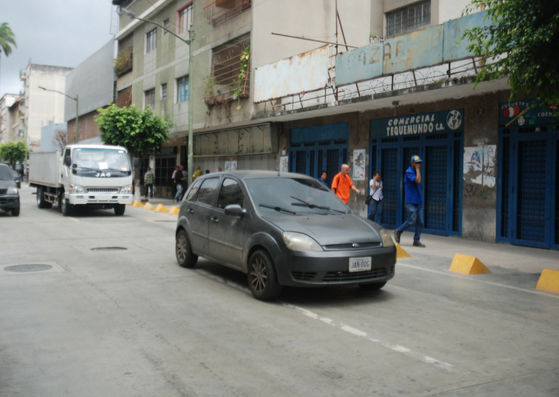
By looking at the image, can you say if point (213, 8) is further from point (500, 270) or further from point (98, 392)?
point (98, 392)

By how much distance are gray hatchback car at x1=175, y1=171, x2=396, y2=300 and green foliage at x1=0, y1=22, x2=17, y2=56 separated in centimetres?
5239

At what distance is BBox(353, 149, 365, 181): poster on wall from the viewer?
17.5 m

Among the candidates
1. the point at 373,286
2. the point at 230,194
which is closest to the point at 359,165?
the point at 230,194

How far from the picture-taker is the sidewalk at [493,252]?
9.81 meters

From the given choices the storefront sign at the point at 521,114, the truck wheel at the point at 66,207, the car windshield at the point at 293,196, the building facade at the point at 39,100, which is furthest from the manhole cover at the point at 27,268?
the building facade at the point at 39,100

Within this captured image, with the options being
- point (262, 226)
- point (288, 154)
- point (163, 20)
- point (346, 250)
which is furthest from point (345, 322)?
point (163, 20)

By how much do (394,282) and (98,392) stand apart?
5174 millimetres

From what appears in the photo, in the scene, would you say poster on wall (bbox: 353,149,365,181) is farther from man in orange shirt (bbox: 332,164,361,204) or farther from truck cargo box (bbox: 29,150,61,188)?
truck cargo box (bbox: 29,150,61,188)

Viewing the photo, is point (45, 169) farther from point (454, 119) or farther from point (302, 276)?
point (302, 276)

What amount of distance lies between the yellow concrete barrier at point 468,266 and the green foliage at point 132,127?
21.0m

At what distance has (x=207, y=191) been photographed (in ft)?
26.7

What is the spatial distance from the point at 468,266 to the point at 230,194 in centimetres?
430

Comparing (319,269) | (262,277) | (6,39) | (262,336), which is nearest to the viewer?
(262,336)

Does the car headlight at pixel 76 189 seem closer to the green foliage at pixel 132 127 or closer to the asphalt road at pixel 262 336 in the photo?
the asphalt road at pixel 262 336
